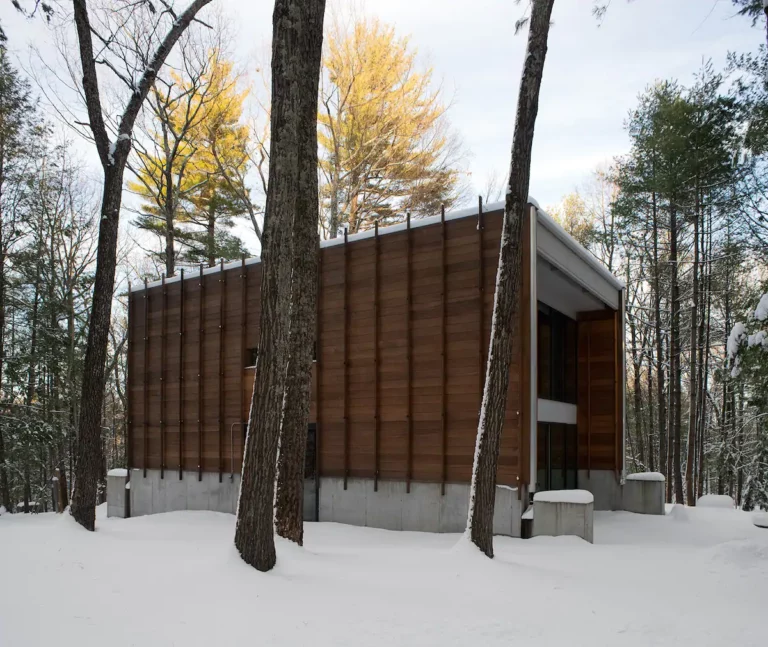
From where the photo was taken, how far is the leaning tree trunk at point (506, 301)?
7293mm

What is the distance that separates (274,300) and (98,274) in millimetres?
4623

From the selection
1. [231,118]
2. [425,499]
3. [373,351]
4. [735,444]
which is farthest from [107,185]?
[735,444]

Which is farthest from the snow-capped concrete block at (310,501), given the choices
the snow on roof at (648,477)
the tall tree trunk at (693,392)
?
the tall tree trunk at (693,392)

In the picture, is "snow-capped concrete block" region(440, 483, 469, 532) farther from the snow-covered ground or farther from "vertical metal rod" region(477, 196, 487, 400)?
the snow-covered ground

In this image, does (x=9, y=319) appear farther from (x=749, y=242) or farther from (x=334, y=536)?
(x=749, y=242)

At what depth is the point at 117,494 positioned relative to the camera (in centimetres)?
1577

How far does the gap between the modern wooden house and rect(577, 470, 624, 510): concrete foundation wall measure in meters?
0.03

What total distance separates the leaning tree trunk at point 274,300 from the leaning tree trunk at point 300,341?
0.82 meters

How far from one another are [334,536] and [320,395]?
2877 millimetres

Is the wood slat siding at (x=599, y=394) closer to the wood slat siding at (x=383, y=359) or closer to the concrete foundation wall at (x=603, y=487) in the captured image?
the concrete foundation wall at (x=603, y=487)

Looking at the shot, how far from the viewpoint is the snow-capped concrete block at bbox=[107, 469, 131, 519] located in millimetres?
15500

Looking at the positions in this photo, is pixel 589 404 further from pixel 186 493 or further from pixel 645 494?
pixel 186 493

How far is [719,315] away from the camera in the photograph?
20406 mm

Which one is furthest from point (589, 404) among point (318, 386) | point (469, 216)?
point (318, 386)
